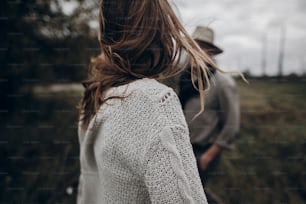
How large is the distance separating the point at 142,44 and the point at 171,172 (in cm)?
29

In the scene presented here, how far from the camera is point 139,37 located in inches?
31.6

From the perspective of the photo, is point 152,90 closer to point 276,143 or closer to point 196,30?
point 196,30

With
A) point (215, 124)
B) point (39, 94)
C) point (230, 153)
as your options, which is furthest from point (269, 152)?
point (39, 94)

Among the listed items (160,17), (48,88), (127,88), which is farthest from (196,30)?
(48,88)

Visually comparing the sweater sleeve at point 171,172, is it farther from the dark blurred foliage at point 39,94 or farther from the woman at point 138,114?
the dark blurred foliage at point 39,94

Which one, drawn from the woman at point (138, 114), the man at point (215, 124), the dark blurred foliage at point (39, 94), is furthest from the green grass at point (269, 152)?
the woman at point (138, 114)

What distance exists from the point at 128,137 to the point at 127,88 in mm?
100

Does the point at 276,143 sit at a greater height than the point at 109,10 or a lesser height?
lesser

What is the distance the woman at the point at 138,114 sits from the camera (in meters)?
0.68

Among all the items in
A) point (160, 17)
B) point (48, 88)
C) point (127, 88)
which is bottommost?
point (48, 88)

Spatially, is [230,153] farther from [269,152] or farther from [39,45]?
[39,45]

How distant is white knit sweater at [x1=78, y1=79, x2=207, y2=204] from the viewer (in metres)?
0.68

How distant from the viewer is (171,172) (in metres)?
0.68

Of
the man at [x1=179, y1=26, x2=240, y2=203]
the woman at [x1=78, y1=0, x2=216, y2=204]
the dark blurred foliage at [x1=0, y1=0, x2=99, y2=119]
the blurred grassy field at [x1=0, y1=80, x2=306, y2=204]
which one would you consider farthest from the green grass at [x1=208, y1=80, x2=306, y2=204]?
the woman at [x1=78, y1=0, x2=216, y2=204]
